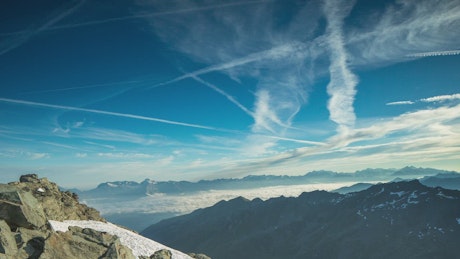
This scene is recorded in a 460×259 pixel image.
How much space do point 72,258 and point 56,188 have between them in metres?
42.7

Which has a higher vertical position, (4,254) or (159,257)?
(4,254)

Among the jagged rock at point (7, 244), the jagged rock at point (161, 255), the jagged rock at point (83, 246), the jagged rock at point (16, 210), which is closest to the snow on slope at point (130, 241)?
the jagged rock at point (161, 255)

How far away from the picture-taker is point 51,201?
176ft

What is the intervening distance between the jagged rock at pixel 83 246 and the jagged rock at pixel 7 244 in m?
2.18

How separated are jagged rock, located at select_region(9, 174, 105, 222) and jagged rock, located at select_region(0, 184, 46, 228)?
49.1 ft

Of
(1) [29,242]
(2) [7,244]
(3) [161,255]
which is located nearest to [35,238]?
(1) [29,242]

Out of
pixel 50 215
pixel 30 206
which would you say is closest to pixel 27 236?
pixel 30 206

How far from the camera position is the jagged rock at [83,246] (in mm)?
29061

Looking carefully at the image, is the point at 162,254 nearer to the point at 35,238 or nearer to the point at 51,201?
the point at 35,238

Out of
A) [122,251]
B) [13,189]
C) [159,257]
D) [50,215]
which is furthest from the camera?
[50,215]

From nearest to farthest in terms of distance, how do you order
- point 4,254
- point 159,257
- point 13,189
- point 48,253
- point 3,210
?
1. point 4,254
2. point 48,253
3. point 3,210
4. point 13,189
5. point 159,257

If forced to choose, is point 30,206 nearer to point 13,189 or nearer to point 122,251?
point 13,189

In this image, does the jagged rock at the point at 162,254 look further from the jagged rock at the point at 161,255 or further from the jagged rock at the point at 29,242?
the jagged rock at the point at 29,242

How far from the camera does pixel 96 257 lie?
105ft
